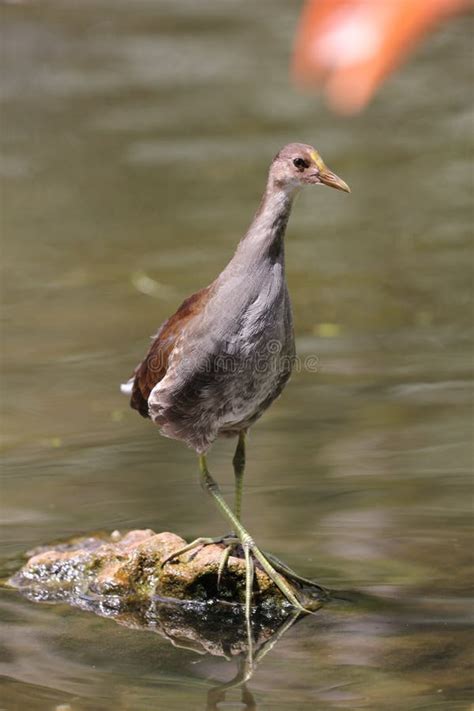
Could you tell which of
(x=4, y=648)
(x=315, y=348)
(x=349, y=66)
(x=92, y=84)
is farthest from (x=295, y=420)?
(x=92, y=84)

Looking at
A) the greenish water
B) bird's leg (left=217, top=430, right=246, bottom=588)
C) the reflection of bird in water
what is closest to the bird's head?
bird's leg (left=217, top=430, right=246, bottom=588)

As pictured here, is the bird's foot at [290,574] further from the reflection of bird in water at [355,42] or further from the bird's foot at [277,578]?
the reflection of bird in water at [355,42]

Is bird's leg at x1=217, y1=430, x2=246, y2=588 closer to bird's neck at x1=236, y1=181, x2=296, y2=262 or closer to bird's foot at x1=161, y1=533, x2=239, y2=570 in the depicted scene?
bird's foot at x1=161, y1=533, x2=239, y2=570

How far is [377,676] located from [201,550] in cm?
76

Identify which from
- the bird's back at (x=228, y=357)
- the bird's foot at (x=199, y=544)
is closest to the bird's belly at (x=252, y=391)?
the bird's back at (x=228, y=357)

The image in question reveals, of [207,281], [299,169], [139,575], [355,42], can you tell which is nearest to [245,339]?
[299,169]

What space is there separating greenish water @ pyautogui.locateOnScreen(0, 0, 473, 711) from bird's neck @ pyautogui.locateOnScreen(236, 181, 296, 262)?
1125 mm

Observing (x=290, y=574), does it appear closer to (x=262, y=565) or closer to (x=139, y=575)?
(x=262, y=565)

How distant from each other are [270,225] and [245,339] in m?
0.34

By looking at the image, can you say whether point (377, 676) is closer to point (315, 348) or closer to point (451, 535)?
point (451, 535)

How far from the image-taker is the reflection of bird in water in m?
0.59

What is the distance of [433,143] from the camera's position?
10.5 m

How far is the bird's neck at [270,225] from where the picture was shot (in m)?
3.51

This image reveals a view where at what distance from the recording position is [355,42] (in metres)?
0.60
